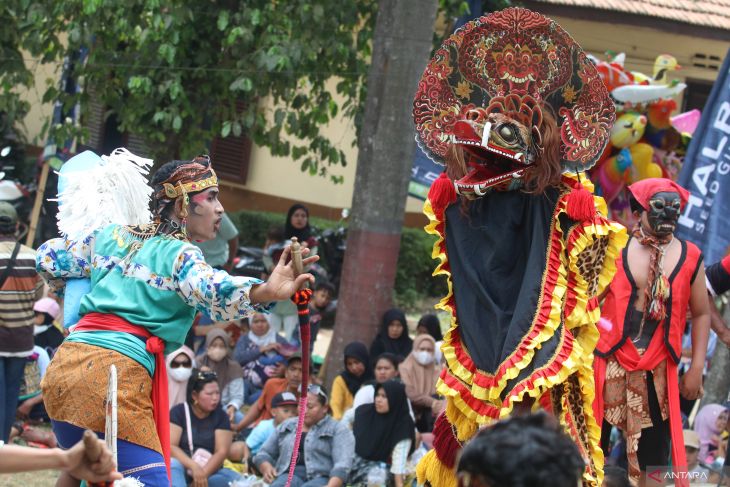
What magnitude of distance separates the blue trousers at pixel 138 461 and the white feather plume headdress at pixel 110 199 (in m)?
1.00

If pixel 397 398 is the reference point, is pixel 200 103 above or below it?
above

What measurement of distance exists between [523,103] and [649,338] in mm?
1715

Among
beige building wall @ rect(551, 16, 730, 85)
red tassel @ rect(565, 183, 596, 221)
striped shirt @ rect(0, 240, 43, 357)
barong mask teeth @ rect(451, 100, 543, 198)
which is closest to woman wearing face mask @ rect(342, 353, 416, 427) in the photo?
striped shirt @ rect(0, 240, 43, 357)

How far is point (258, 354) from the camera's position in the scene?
1082cm

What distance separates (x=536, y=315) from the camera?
17.6 ft

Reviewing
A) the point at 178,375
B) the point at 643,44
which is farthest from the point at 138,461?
the point at 643,44

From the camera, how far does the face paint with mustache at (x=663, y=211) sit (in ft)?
21.4

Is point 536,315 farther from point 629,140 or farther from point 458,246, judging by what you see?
point 629,140

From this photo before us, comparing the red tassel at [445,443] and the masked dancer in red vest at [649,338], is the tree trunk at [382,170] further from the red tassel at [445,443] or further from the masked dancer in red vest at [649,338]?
the red tassel at [445,443]

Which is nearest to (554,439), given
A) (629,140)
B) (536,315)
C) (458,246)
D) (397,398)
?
A: (536,315)

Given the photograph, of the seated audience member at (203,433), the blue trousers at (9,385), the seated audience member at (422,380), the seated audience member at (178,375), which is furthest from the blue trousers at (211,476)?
the seated audience member at (422,380)

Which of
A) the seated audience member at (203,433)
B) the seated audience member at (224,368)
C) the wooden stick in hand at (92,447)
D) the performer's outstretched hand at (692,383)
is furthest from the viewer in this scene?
the seated audience member at (224,368)

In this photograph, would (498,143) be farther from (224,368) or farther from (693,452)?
(224,368)

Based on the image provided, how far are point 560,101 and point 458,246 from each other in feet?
2.74
